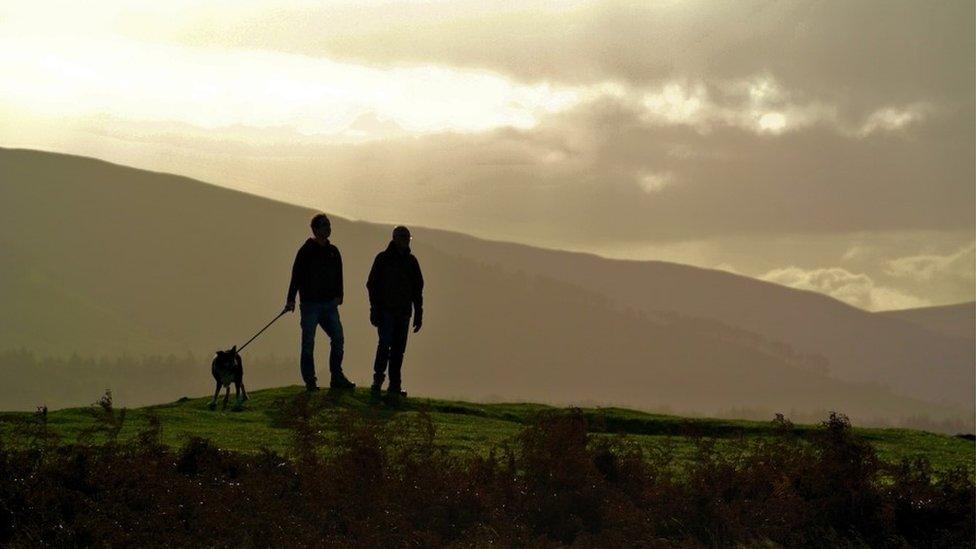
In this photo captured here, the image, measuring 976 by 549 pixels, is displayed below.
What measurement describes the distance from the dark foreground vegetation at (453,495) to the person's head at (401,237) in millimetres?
9735

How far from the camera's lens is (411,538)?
48.3ft

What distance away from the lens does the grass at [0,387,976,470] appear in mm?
21203

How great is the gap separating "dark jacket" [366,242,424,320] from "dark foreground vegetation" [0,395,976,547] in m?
9.79

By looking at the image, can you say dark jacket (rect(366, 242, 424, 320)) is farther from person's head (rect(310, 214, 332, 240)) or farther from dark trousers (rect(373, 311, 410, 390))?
person's head (rect(310, 214, 332, 240))

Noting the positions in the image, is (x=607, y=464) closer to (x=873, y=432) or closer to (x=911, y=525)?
(x=911, y=525)

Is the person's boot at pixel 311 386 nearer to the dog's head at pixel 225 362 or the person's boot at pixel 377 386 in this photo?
the person's boot at pixel 377 386

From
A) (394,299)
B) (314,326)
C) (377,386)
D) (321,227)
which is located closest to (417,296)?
(394,299)

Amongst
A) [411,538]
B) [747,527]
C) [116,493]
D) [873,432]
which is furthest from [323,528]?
[873,432]

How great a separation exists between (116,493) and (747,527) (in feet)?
24.5

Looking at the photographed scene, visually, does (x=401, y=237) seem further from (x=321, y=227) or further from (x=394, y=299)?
(x=321, y=227)

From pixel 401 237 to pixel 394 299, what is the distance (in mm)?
1359

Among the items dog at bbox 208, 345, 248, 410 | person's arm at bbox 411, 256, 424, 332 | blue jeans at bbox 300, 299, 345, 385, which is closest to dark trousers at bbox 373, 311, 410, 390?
person's arm at bbox 411, 256, 424, 332

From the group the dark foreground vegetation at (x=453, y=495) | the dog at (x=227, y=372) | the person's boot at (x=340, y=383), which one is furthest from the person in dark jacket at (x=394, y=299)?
the dark foreground vegetation at (x=453, y=495)

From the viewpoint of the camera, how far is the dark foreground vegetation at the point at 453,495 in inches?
577
